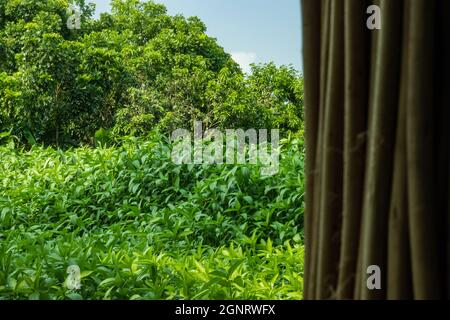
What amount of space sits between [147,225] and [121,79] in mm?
7071

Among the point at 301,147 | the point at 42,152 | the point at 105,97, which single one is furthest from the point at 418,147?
the point at 105,97

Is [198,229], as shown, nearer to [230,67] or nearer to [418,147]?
[418,147]

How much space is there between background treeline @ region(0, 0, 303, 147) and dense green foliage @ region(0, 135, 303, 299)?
1.45 meters

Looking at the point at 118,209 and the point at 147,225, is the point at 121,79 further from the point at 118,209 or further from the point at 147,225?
the point at 147,225

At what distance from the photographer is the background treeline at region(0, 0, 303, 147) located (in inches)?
318

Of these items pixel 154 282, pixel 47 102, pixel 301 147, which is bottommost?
pixel 154 282

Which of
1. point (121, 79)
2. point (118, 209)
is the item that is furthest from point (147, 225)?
point (121, 79)

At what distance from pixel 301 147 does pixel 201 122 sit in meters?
7.89

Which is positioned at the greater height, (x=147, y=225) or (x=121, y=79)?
(x=121, y=79)

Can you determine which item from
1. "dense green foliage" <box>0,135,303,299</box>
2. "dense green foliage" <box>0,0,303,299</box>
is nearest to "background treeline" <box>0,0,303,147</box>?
"dense green foliage" <box>0,0,303,299</box>

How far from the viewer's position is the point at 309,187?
95 cm

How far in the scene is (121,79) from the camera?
984 centimetres

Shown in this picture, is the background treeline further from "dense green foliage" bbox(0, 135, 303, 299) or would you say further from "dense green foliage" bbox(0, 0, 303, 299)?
"dense green foliage" bbox(0, 135, 303, 299)

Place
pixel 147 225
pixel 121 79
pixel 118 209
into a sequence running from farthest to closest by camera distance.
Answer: pixel 121 79
pixel 118 209
pixel 147 225
